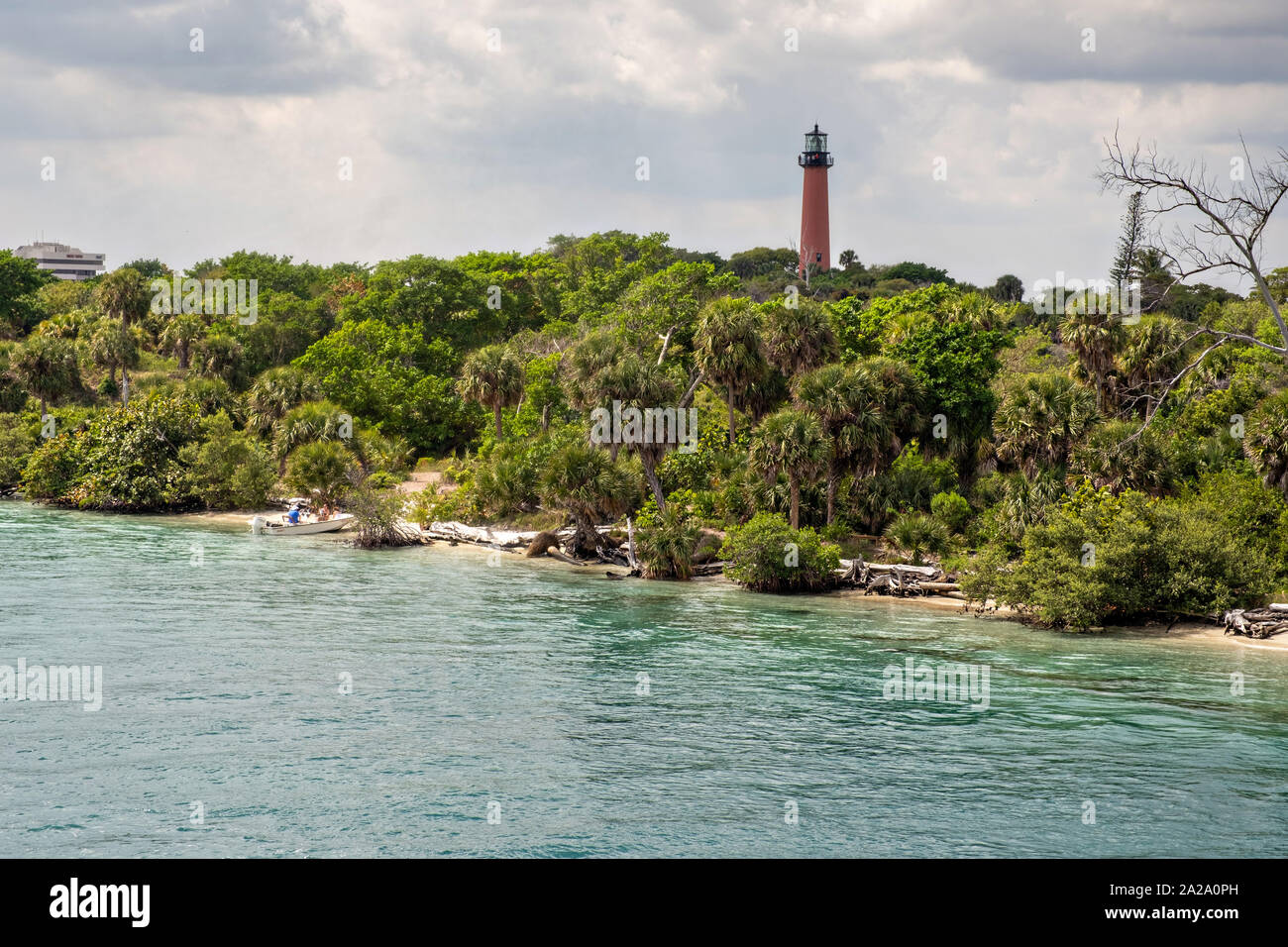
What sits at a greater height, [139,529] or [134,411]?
[134,411]

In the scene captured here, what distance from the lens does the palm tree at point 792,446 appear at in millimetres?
37156

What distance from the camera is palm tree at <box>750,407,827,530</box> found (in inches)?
1463

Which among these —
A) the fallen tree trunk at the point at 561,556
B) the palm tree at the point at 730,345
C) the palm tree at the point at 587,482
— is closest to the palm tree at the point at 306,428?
the fallen tree trunk at the point at 561,556

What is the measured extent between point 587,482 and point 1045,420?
52.0 ft

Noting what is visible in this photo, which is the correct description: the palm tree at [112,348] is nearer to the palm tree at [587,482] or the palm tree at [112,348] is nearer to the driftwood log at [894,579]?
the palm tree at [587,482]

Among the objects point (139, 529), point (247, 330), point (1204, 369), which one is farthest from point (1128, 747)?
point (247, 330)

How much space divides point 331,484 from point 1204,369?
38.5m

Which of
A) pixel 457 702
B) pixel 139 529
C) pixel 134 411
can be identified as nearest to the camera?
pixel 457 702

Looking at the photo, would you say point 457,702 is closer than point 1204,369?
Yes

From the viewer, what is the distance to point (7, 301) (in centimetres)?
9412
